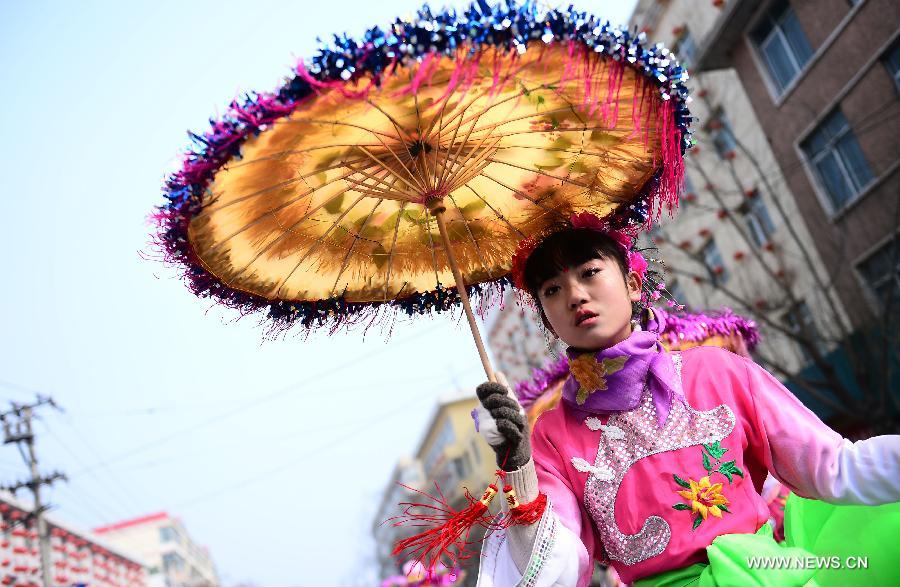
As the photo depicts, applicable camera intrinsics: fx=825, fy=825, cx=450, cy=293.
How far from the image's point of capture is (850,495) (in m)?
2.41

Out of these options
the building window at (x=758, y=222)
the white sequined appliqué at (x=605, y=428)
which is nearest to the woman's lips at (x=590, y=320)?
the white sequined appliqué at (x=605, y=428)

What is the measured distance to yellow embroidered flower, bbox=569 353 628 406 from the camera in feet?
9.00

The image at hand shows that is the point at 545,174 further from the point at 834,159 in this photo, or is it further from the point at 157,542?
the point at 157,542

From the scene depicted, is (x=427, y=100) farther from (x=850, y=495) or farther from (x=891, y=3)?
(x=891, y=3)

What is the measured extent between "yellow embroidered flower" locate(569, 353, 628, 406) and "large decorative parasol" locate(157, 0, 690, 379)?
37 centimetres

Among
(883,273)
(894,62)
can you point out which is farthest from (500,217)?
(883,273)

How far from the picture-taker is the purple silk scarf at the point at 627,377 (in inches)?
106

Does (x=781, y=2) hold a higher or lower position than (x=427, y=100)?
higher

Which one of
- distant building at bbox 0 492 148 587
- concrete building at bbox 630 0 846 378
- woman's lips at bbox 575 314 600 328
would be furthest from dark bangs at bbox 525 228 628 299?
distant building at bbox 0 492 148 587

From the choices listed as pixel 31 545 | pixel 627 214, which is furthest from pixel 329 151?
pixel 31 545

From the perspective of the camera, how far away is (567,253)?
2.91 metres

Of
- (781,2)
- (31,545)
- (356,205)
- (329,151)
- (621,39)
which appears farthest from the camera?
(31,545)

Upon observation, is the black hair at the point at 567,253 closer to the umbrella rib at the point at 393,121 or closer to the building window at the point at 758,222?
the umbrella rib at the point at 393,121

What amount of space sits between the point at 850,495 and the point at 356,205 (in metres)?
1.96
